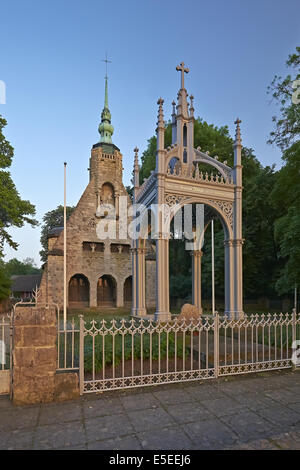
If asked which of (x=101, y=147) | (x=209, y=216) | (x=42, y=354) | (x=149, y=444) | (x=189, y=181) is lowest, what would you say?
(x=149, y=444)

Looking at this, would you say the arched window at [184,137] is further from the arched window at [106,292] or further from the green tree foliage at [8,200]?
the arched window at [106,292]

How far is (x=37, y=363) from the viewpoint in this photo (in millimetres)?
4957

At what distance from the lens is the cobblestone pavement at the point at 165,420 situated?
357cm

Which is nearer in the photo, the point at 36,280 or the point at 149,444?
the point at 149,444

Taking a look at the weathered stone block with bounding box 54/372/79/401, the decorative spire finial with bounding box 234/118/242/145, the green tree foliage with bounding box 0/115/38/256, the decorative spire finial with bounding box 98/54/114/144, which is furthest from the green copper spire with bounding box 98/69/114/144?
the weathered stone block with bounding box 54/372/79/401

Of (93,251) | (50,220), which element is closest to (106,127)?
(93,251)

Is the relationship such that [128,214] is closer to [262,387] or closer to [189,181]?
[189,181]

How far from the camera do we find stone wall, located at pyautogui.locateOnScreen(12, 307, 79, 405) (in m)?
4.89

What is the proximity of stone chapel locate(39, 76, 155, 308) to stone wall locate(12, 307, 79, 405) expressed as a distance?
62.5ft

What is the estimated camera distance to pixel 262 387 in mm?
5711

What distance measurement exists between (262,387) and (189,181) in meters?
7.41

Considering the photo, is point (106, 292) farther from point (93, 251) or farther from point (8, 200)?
point (8, 200)
